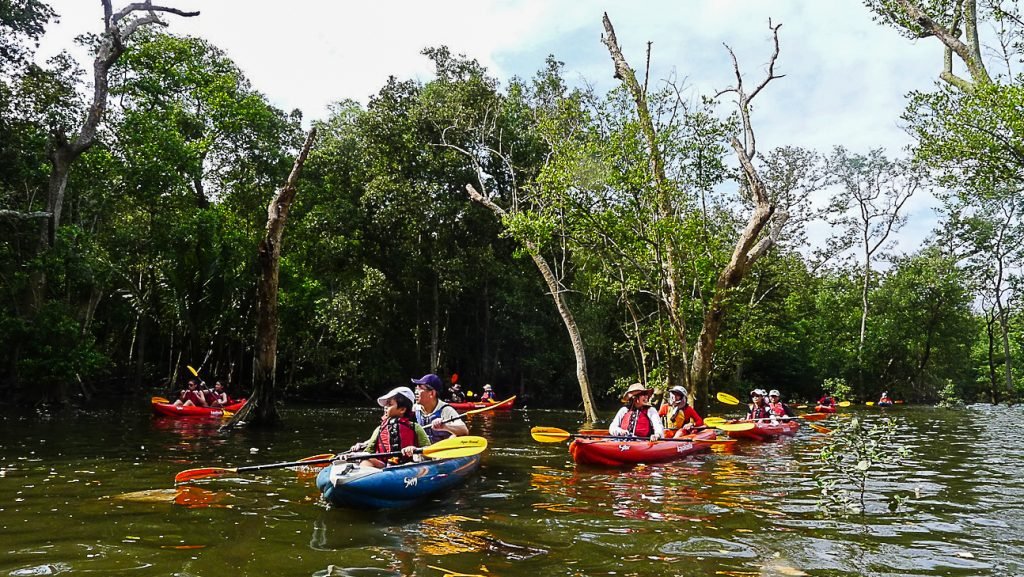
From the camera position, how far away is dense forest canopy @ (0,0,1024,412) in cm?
1538

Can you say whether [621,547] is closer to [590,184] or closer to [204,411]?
[590,184]

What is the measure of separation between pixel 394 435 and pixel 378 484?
39.8 inches

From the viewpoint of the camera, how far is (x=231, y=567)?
4023 mm

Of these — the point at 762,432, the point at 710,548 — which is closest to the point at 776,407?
the point at 762,432

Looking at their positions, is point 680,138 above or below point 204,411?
above

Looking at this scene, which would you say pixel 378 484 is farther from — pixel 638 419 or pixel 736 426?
pixel 736 426

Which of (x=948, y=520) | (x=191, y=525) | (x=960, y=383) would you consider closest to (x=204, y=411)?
(x=191, y=525)

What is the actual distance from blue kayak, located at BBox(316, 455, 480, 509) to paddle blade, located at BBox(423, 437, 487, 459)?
111 millimetres

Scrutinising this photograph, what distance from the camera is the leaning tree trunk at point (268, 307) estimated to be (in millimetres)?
12711

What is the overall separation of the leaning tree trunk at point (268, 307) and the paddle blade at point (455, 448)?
6833 millimetres

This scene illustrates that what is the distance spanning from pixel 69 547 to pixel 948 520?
21.5ft

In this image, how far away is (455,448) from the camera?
674 cm

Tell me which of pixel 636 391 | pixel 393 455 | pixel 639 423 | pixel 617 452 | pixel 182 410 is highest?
pixel 636 391

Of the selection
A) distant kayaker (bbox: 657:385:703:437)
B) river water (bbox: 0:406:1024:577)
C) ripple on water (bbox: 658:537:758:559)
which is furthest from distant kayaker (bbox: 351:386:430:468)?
distant kayaker (bbox: 657:385:703:437)
